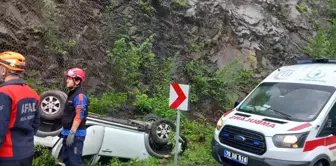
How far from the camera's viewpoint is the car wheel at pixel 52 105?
6406 millimetres

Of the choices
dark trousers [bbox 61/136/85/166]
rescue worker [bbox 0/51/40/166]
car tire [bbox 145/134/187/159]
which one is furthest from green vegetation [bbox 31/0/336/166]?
rescue worker [bbox 0/51/40/166]

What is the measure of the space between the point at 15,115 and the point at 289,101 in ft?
16.3

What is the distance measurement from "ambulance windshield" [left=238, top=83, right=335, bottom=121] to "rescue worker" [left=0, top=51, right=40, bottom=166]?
439cm

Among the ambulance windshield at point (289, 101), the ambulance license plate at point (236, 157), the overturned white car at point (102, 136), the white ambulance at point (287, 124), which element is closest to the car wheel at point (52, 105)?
the overturned white car at point (102, 136)

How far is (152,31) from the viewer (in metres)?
11.6

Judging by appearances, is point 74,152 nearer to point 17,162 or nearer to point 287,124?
point 17,162

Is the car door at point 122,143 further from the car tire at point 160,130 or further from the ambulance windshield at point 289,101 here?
the ambulance windshield at point 289,101

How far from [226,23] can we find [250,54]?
1.56m

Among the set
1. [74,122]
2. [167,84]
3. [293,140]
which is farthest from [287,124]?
[167,84]

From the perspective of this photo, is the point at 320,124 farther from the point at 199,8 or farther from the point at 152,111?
the point at 199,8

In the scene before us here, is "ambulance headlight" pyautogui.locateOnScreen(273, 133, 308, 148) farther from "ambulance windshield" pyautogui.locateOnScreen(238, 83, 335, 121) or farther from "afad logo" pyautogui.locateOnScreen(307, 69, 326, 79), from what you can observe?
"afad logo" pyautogui.locateOnScreen(307, 69, 326, 79)

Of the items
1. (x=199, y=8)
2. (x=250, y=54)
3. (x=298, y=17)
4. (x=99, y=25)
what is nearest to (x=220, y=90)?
(x=250, y=54)

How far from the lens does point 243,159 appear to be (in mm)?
6078

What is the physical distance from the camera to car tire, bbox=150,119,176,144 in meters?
7.33
